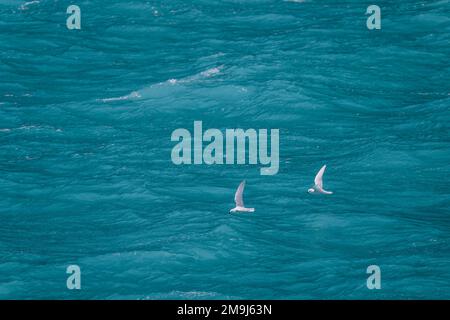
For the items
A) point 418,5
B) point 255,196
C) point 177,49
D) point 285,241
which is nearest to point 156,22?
point 177,49

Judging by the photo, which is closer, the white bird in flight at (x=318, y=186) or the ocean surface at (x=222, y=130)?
the ocean surface at (x=222, y=130)

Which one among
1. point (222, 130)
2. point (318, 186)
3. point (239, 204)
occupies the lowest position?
point (239, 204)

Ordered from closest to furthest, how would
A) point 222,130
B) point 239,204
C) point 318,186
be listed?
point 239,204 < point 318,186 < point 222,130

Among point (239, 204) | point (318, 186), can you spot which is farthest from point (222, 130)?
point (239, 204)

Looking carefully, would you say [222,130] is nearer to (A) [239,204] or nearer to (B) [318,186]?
(B) [318,186]

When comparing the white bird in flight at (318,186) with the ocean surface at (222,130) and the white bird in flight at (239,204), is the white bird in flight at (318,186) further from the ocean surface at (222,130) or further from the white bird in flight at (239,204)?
the white bird in flight at (239,204)

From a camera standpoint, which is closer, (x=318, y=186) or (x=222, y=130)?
(x=318, y=186)

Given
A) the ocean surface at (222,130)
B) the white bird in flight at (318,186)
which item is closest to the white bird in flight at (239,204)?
the ocean surface at (222,130)

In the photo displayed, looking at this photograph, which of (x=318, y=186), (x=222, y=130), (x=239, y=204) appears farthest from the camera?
(x=222, y=130)

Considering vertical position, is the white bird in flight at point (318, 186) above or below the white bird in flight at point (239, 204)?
above
